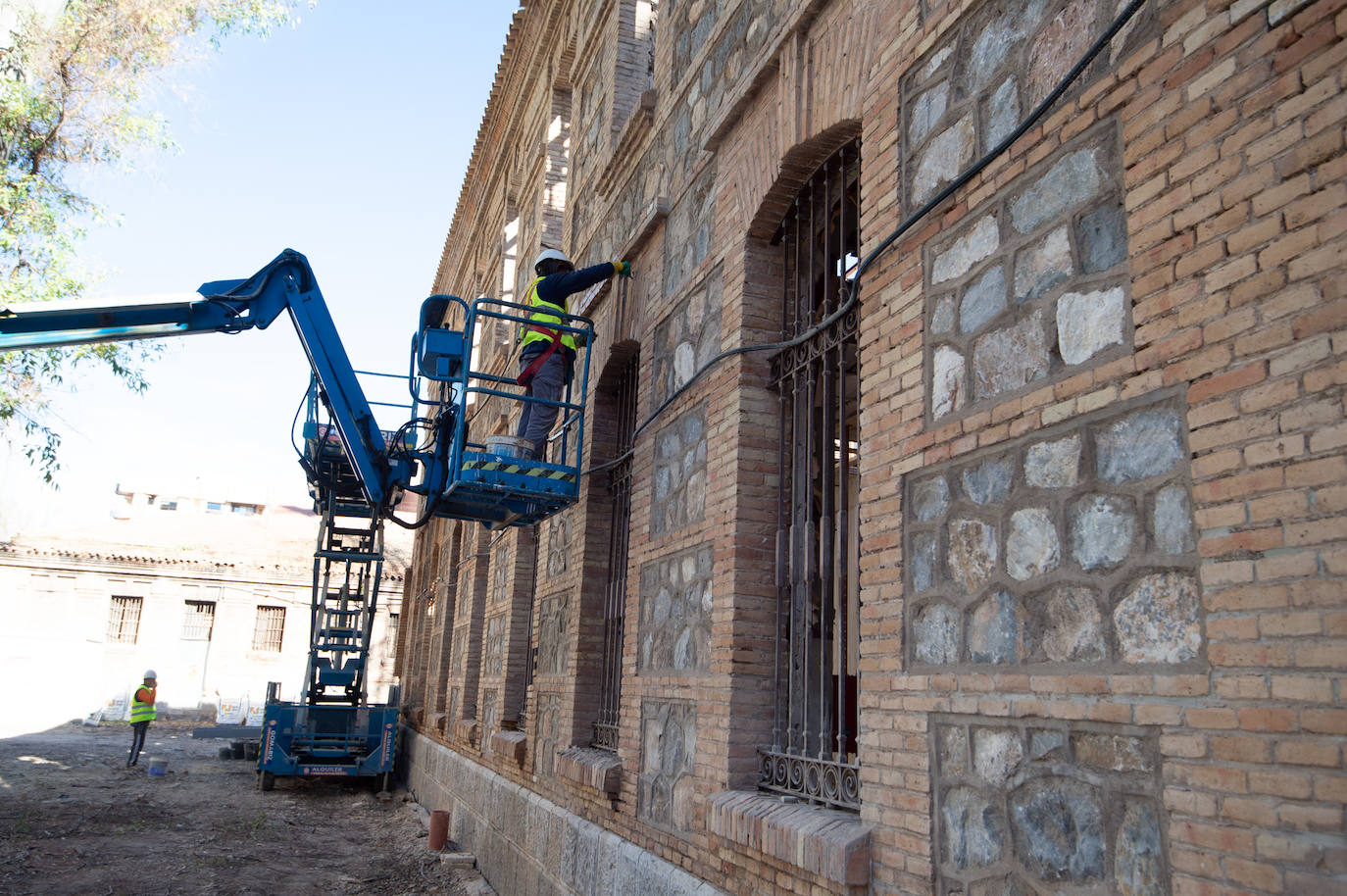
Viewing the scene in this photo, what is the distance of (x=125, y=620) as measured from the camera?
32500mm

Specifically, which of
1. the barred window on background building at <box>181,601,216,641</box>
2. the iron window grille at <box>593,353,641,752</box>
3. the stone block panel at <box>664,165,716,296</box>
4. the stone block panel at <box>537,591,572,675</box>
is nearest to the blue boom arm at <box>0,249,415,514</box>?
the stone block panel at <box>537,591,572,675</box>

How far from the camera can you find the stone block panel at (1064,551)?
8.95ft

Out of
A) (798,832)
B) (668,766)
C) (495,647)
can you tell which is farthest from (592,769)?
(495,647)

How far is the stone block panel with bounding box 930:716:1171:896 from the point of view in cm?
268

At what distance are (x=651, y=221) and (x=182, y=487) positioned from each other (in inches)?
2146

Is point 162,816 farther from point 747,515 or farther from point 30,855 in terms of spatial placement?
point 747,515

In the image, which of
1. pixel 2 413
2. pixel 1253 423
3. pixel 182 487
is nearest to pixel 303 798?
pixel 2 413

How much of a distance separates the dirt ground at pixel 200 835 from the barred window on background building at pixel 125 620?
14315 mm

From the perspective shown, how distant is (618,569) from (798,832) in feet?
13.2

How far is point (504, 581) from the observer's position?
1146 cm

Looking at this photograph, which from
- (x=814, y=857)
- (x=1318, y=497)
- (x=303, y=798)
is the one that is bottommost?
(x=303, y=798)

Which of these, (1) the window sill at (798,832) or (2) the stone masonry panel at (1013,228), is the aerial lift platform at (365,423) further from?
(2) the stone masonry panel at (1013,228)

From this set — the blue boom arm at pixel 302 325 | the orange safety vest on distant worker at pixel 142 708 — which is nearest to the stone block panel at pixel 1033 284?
the blue boom arm at pixel 302 325

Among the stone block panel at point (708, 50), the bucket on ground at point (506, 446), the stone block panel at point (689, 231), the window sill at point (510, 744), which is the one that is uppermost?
the stone block panel at point (708, 50)
